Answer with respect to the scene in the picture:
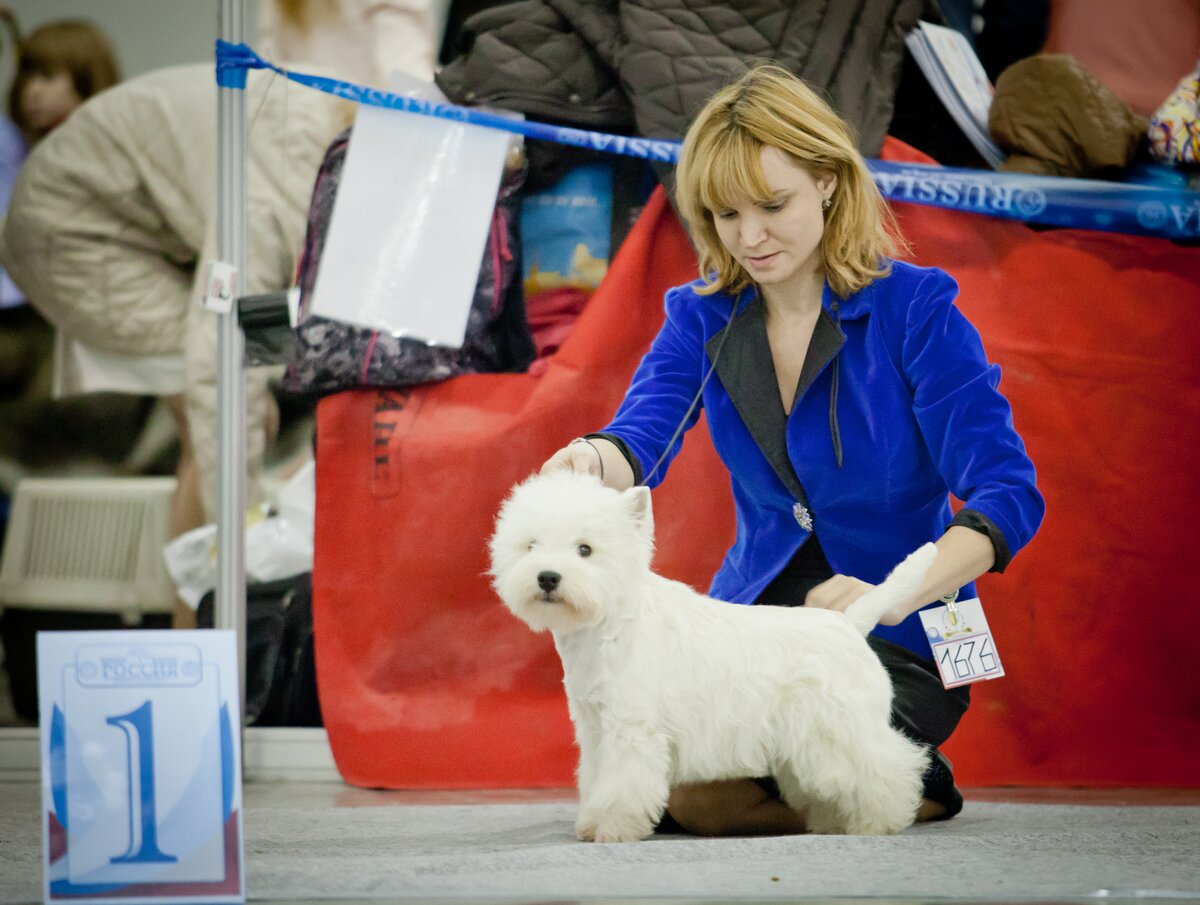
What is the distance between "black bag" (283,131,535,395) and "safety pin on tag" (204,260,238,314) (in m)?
0.19

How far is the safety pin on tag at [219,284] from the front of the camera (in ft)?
8.38

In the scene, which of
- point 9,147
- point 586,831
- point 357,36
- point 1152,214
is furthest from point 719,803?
point 9,147

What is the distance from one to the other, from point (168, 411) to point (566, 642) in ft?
5.20

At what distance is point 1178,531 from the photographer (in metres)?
2.69

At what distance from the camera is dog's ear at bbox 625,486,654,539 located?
70.1 inches

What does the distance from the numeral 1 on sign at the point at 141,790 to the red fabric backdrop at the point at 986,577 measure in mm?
1236

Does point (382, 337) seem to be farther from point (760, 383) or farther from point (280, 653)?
point (760, 383)

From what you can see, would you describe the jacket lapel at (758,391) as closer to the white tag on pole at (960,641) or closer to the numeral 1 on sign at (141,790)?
the white tag on pole at (960,641)

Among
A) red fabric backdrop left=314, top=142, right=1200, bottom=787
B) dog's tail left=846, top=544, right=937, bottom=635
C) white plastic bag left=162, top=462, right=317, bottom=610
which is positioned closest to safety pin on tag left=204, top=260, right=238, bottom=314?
red fabric backdrop left=314, top=142, right=1200, bottom=787

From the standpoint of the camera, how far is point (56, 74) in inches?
116

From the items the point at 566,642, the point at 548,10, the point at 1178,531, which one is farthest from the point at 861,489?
the point at 548,10

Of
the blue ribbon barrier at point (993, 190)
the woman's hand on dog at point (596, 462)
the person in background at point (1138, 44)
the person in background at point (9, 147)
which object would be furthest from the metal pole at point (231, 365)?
the person in background at point (1138, 44)

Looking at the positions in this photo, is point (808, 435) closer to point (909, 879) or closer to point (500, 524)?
point (500, 524)

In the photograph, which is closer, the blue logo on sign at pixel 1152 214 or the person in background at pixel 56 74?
the blue logo on sign at pixel 1152 214
